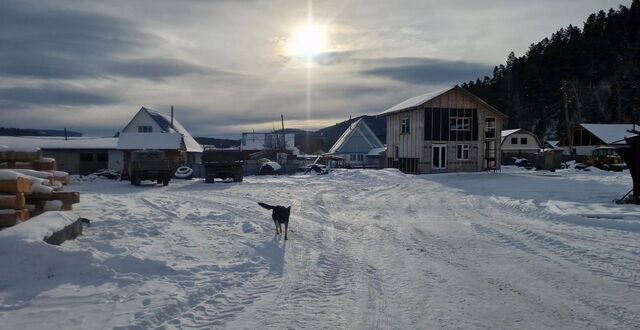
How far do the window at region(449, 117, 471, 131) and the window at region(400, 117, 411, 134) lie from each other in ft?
12.5

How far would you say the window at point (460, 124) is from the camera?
40.1 metres

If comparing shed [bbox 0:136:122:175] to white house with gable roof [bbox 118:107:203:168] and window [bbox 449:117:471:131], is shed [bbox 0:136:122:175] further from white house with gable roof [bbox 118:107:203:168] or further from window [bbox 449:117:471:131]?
window [bbox 449:117:471:131]

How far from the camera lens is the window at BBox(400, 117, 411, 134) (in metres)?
42.5

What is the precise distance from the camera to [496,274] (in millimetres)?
7363

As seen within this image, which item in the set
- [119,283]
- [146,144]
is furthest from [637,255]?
[146,144]

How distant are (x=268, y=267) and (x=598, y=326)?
464 cm

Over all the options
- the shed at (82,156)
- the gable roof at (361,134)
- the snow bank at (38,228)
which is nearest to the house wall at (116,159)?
the shed at (82,156)

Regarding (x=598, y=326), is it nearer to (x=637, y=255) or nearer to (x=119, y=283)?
(x=637, y=255)

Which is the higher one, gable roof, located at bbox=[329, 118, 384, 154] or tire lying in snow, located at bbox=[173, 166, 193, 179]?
gable roof, located at bbox=[329, 118, 384, 154]

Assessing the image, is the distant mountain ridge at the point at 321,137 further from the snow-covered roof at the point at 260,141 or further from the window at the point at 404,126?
the window at the point at 404,126

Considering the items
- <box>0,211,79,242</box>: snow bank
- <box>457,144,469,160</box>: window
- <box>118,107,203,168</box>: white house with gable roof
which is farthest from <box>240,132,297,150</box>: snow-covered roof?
<box>0,211,79,242</box>: snow bank

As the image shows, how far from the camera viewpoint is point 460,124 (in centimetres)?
4031

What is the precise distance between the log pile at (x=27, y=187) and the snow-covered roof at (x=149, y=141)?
33.5 meters

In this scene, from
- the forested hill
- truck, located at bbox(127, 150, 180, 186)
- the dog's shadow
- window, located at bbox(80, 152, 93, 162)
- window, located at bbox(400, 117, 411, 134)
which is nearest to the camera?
the dog's shadow
